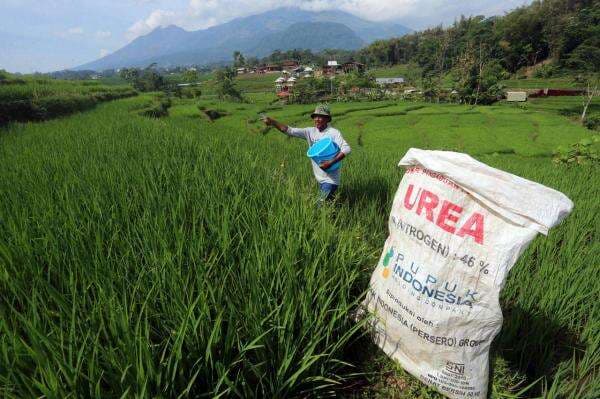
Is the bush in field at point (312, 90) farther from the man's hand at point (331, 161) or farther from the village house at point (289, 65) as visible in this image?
the village house at point (289, 65)

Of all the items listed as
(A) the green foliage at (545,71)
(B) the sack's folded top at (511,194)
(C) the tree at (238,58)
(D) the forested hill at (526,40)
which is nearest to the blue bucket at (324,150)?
(B) the sack's folded top at (511,194)

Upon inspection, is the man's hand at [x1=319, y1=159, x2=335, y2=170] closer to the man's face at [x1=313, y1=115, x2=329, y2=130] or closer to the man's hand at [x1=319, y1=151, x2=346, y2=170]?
the man's hand at [x1=319, y1=151, x2=346, y2=170]

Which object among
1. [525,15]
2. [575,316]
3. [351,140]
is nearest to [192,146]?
[575,316]

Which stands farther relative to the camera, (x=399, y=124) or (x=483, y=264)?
(x=399, y=124)

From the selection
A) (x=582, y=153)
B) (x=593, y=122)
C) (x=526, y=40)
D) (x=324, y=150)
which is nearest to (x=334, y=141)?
(x=324, y=150)

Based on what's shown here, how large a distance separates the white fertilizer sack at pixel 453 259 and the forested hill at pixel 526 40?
109 feet

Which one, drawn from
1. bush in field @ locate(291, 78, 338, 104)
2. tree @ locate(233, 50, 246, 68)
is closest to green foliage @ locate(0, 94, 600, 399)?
bush in field @ locate(291, 78, 338, 104)

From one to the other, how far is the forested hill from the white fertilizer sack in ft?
109

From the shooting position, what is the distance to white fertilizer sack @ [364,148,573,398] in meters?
1.01

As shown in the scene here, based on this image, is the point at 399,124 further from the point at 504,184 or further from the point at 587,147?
the point at 504,184

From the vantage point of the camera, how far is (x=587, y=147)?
6629 mm

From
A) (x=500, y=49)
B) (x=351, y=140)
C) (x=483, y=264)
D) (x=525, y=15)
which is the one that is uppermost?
(x=525, y=15)

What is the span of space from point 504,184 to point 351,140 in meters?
17.5

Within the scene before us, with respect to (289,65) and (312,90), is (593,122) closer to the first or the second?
(312,90)
